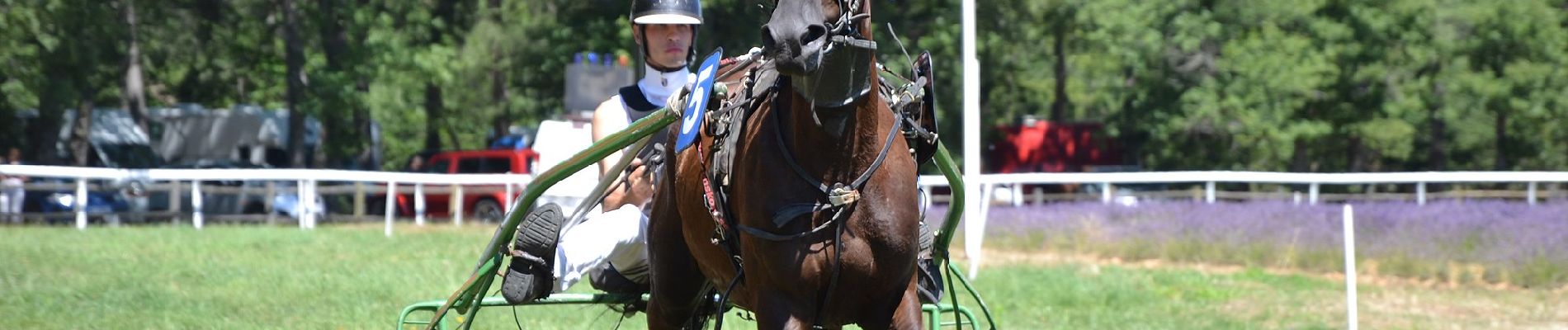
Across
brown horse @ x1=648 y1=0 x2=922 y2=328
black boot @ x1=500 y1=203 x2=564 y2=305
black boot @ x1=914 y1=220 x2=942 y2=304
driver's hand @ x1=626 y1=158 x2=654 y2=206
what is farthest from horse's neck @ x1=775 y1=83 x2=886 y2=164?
driver's hand @ x1=626 y1=158 x2=654 y2=206

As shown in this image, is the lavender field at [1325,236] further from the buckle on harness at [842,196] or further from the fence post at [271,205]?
the fence post at [271,205]

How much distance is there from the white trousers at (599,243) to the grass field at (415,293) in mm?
1510

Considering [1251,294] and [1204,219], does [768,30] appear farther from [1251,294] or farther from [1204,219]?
[1204,219]

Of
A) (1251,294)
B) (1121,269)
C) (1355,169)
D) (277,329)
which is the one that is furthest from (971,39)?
(1355,169)

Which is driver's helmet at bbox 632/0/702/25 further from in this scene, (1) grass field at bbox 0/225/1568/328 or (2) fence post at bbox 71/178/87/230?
(2) fence post at bbox 71/178/87/230

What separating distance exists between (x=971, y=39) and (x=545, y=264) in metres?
8.72

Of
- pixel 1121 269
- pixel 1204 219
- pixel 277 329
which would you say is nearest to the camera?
pixel 277 329

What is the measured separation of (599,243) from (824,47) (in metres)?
2.23

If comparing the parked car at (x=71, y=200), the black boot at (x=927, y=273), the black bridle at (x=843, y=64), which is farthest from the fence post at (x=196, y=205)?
the black bridle at (x=843, y=64)

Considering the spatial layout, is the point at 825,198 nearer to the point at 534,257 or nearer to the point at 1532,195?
the point at 534,257

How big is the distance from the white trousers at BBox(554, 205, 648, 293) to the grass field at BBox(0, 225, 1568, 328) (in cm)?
151

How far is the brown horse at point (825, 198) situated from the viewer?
451 centimetres

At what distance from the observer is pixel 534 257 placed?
615 cm

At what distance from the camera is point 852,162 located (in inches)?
184
